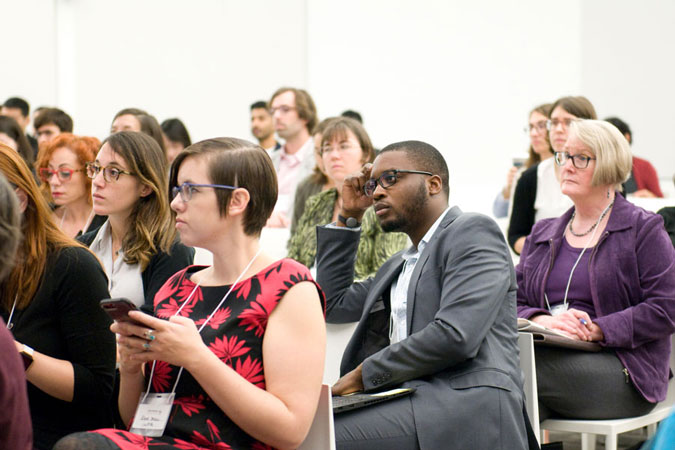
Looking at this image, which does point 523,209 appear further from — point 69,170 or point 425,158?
point 69,170

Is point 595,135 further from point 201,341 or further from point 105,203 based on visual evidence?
point 201,341

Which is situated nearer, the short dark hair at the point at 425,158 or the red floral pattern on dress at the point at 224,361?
the red floral pattern on dress at the point at 224,361

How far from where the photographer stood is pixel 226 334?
198 centimetres

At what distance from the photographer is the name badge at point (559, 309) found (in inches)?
132

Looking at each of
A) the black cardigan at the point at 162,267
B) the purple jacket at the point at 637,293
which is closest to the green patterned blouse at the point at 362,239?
the purple jacket at the point at 637,293

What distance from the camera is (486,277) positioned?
261 cm

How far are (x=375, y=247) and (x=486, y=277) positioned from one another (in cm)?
145

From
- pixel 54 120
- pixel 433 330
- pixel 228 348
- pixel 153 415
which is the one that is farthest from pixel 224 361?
pixel 54 120

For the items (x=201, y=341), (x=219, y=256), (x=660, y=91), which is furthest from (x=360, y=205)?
(x=660, y=91)

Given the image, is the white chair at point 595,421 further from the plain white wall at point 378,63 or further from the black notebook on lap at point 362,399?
the plain white wall at point 378,63

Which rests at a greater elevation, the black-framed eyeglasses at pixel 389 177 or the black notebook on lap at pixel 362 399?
the black-framed eyeglasses at pixel 389 177

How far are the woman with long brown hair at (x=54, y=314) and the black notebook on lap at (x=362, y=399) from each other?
638 millimetres

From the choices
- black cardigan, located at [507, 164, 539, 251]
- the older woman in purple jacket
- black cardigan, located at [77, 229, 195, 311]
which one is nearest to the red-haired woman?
black cardigan, located at [77, 229, 195, 311]

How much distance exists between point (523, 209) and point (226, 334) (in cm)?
333
